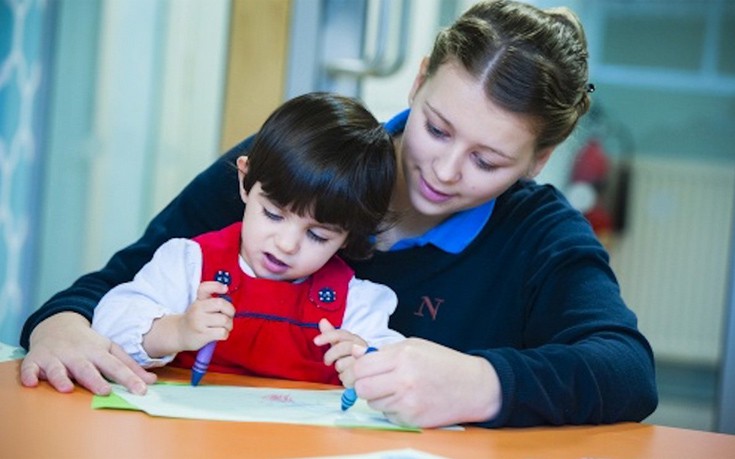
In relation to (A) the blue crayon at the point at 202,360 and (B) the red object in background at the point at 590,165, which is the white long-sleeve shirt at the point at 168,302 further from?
(B) the red object in background at the point at 590,165

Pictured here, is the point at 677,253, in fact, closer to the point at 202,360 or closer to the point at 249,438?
the point at 202,360

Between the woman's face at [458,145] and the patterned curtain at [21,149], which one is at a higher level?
the woman's face at [458,145]

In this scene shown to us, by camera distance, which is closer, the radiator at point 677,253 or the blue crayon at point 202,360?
the blue crayon at point 202,360

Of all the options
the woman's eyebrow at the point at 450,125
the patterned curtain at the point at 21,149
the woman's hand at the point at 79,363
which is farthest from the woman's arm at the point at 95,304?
the patterned curtain at the point at 21,149

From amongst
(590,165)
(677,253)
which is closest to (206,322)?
(590,165)

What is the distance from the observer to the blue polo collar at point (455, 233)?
4.90 ft

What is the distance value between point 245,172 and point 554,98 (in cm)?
41

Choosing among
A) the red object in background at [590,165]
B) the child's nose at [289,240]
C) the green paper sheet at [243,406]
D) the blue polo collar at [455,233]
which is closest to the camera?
the green paper sheet at [243,406]

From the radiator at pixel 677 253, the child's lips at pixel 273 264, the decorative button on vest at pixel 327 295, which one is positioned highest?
the child's lips at pixel 273 264

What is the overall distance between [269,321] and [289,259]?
0.28ft

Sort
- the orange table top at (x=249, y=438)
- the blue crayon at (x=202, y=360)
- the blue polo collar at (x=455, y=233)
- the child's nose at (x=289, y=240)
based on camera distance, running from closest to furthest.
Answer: the orange table top at (x=249, y=438) < the blue crayon at (x=202, y=360) < the child's nose at (x=289, y=240) < the blue polo collar at (x=455, y=233)

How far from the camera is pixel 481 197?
142 cm

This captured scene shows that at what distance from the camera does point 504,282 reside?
1487 millimetres

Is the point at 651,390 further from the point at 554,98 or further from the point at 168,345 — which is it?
the point at 168,345
